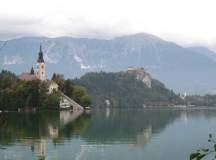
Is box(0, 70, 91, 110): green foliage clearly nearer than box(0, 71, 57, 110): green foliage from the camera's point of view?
No

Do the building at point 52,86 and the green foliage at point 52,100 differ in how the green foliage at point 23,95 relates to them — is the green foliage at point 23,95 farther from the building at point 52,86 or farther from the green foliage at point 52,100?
the building at point 52,86

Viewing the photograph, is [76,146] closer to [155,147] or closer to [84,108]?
[155,147]

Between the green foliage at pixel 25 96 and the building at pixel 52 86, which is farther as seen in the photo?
the building at pixel 52 86

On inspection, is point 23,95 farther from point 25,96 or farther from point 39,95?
point 39,95

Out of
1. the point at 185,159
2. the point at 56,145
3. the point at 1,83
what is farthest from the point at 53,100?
the point at 185,159

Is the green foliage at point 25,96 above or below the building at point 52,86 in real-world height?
below

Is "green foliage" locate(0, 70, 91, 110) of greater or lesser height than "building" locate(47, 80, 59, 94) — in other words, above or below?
below

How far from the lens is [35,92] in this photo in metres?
108

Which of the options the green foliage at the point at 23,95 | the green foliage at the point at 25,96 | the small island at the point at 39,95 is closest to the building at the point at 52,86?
the small island at the point at 39,95

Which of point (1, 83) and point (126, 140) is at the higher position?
point (1, 83)

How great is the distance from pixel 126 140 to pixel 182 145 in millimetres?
5255

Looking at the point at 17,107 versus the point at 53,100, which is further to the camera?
the point at 53,100

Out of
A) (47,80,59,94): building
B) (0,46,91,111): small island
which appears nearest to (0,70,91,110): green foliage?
(0,46,91,111): small island

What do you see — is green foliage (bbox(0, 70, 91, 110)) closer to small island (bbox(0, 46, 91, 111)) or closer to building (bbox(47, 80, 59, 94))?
small island (bbox(0, 46, 91, 111))
